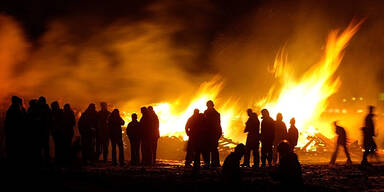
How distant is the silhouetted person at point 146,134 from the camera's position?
1241cm

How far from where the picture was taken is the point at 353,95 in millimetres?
44250

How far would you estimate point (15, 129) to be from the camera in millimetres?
10016

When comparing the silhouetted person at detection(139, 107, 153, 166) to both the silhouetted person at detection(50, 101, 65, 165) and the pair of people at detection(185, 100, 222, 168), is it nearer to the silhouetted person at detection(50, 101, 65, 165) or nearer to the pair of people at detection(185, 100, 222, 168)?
the pair of people at detection(185, 100, 222, 168)

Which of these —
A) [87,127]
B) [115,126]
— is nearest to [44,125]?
[87,127]

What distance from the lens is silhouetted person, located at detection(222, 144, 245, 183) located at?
7656 mm

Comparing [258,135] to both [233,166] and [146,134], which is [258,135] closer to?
[146,134]

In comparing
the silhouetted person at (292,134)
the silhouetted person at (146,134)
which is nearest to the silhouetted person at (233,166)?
the silhouetted person at (146,134)

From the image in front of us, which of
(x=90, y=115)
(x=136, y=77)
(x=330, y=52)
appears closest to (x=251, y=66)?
(x=330, y=52)

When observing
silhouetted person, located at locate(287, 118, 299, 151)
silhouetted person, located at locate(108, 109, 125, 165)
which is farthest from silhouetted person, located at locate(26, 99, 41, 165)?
silhouetted person, located at locate(287, 118, 299, 151)

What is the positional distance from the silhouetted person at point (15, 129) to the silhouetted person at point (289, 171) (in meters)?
6.44

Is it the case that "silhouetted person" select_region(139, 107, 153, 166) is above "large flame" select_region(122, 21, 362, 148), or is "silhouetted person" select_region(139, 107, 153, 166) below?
below

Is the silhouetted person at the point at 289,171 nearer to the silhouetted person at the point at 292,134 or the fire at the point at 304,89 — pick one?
the silhouetted person at the point at 292,134

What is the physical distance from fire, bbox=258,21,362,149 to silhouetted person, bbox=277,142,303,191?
20179 millimetres

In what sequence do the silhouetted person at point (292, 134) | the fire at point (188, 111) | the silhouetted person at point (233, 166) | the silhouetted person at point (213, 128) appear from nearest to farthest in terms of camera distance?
the silhouetted person at point (233, 166), the silhouetted person at point (213, 128), the silhouetted person at point (292, 134), the fire at point (188, 111)
